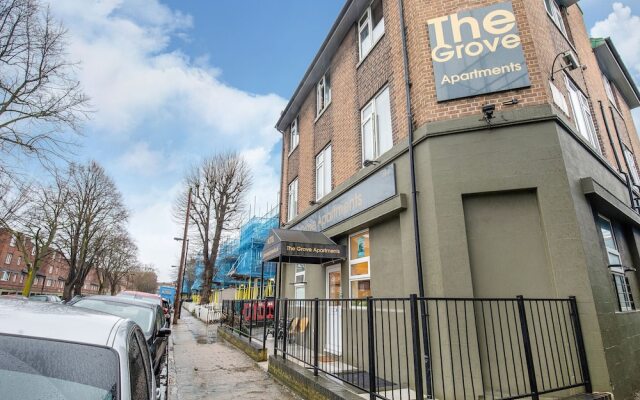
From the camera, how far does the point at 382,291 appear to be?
7.26 m

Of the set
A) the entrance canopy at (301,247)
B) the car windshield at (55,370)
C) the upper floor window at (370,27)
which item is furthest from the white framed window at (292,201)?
the car windshield at (55,370)

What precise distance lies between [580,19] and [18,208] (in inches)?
Answer: 1197

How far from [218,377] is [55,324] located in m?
6.05

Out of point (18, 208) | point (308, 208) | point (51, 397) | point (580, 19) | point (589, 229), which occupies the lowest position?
point (51, 397)

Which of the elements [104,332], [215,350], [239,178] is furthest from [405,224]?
[239,178]

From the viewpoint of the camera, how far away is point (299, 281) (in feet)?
39.5

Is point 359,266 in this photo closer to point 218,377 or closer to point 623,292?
point 218,377

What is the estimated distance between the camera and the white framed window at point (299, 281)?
11.6 m

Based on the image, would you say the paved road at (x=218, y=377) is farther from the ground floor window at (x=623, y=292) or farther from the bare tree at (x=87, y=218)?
the bare tree at (x=87, y=218)

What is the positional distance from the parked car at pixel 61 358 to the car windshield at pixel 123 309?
5.38 m

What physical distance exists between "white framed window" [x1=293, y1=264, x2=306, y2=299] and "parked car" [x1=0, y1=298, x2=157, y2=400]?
9.50m

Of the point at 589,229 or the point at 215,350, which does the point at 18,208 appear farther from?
the point at 589,229

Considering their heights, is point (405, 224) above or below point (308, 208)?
below

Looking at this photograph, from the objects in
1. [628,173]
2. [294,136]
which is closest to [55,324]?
[628,173]
